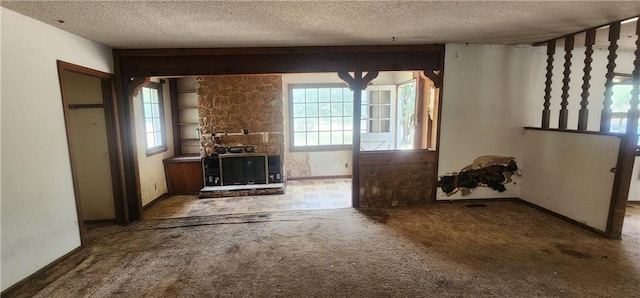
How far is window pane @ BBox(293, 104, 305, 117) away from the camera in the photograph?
615 cm

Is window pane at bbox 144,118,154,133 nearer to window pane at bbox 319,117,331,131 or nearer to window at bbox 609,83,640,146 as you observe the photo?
window pane at bbox 319,117,331,131

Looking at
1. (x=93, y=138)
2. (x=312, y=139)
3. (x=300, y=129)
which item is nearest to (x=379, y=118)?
(x=312, y=139)

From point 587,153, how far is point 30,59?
542 cm

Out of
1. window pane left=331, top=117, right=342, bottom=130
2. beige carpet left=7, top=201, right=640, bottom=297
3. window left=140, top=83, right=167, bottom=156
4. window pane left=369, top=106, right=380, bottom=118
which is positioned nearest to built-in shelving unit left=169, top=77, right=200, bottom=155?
window left=140, top=83, right=167, bottom=156

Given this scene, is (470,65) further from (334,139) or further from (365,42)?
(334,139)

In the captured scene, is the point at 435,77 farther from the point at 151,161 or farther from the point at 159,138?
the point at 159,138

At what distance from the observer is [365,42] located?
3584 millimetres

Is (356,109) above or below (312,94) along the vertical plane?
below

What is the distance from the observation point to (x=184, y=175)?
5.27 m

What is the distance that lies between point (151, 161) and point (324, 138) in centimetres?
327

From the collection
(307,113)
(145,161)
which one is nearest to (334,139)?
(307,113)

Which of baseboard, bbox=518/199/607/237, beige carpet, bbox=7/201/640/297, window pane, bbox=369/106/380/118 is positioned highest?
window pane, bbox=369/106/380/118

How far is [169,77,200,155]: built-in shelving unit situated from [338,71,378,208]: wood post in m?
3.25

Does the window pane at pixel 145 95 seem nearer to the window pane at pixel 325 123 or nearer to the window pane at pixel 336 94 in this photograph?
the window pane at pixel 325 123
